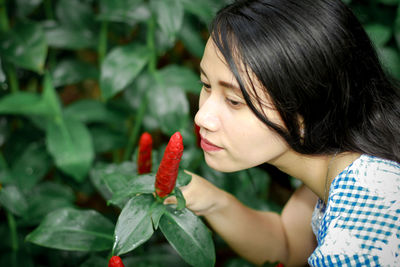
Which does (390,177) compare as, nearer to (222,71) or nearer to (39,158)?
(222,71)

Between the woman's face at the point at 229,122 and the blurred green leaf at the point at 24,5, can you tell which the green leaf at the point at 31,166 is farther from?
the woman's face at the point at 229,122

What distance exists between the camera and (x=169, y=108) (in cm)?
135

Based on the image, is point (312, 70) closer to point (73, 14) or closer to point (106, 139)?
point (106, 139)

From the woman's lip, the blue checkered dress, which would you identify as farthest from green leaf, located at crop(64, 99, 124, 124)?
the blue checkered dress

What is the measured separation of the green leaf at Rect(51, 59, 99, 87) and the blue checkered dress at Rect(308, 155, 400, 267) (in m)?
1.11

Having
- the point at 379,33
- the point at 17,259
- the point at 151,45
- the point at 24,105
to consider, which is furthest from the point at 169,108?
the point at 379,33

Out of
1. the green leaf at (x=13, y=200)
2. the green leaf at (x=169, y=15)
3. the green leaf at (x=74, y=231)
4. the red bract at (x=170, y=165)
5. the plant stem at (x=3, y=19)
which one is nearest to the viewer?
the red bract at (x=170, y=165)

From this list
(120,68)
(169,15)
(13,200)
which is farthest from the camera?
(120,68)

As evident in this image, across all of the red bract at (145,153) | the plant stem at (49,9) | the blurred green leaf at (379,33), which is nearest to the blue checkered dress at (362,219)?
the red bract at (145,153)

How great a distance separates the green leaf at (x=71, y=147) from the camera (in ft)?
4.29

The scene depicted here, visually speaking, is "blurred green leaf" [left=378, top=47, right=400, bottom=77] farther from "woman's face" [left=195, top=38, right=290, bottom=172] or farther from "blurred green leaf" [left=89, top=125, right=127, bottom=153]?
"blurred green leaf" [left=89, top=125, right=127, bottom=153]

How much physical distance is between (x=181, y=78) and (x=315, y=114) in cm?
67

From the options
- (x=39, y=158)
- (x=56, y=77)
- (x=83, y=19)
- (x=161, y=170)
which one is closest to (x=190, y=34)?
(x=83, y=19)

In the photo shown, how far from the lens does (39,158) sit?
1500mm
